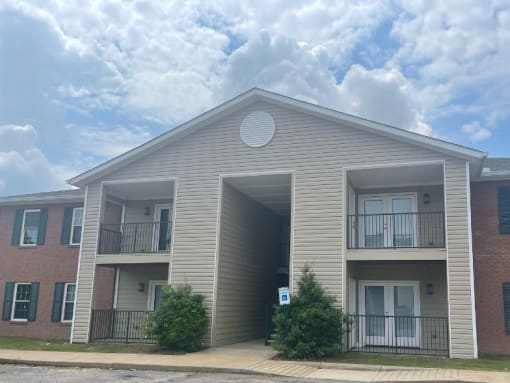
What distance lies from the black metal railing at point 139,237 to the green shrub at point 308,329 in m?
6.60

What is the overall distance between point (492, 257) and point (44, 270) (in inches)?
650

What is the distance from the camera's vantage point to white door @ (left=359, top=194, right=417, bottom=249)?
683 inches

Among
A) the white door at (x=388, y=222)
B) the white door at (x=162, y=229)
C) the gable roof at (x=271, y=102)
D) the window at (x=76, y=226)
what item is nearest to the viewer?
the gable roof at (x=271, y=102)

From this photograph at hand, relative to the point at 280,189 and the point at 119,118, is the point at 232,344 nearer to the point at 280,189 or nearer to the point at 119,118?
the point at 280,189

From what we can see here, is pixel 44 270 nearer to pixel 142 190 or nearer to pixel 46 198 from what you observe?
pixel 46 198

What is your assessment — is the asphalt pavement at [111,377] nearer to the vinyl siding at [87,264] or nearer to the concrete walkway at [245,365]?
the concrete walkway at [245,365]

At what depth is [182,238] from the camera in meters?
17.4

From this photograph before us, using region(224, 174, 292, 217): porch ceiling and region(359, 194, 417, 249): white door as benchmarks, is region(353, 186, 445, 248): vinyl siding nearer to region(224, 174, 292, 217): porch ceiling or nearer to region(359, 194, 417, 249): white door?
region(359, 194, 417, 249): white door

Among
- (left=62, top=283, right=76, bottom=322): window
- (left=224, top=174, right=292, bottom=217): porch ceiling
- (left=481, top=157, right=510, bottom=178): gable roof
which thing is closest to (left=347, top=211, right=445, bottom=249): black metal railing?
(left=481, top=157, right=510, bottom=178): gable roof

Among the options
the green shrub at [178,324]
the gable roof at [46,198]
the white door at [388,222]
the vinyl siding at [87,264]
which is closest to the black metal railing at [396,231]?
the white door at [388,222]

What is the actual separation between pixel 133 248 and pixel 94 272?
92.0 inches

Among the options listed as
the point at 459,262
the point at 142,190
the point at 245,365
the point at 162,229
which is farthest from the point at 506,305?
the point at 142,190

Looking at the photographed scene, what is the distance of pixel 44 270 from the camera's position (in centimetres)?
2197

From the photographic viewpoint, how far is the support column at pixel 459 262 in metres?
14.0
